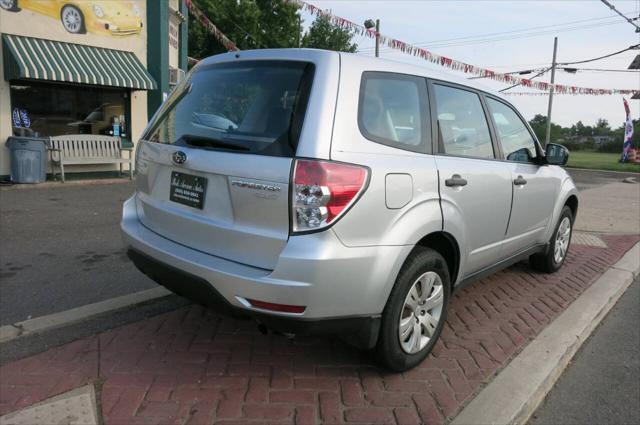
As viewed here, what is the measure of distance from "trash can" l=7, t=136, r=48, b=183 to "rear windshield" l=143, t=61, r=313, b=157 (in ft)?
27.7

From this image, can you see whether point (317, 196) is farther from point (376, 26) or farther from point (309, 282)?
point (376, 26)

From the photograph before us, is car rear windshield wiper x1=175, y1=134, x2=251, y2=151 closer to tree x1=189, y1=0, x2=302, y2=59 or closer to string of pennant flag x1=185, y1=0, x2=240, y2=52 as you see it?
string of pennant flag x1=185, y1=0, x2=240, y2=52

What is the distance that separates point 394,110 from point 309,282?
118 cm

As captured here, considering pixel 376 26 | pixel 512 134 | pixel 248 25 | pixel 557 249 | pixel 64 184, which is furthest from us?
pixel 248 25

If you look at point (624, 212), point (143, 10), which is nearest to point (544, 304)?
point (624, 212)

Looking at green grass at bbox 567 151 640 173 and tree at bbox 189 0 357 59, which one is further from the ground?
tree at bbox 189 0 357 59

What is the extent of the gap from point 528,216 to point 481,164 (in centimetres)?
104

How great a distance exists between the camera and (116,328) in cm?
353

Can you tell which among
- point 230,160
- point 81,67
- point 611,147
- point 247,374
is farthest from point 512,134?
point 611,147

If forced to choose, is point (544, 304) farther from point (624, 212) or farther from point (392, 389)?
point (624, 212)

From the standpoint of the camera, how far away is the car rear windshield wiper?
266 centimetres

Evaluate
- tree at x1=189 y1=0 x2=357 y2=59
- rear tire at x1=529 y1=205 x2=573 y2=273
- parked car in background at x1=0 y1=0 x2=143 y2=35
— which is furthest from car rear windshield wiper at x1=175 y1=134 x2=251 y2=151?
tree at x1=189 y1=0 x2=357 y2=59

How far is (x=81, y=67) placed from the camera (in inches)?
441

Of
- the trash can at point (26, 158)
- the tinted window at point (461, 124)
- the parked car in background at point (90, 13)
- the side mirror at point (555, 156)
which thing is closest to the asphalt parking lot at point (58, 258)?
the trash can at point (26, 158)
